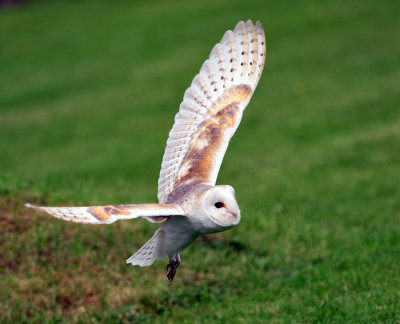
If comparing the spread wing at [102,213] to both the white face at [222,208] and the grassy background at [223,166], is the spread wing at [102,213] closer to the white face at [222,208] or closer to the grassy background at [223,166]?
the white face at [222,208]

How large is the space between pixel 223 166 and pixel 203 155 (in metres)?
6.44

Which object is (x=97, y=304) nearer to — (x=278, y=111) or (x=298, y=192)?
(x=298, y=192)

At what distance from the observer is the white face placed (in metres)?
3.89

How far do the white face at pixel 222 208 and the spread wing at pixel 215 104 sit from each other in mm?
808

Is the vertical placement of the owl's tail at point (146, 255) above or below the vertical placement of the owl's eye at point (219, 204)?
below

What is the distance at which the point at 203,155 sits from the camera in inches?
188

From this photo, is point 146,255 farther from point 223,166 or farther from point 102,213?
point 223,166

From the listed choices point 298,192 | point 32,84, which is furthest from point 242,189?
point 32,84

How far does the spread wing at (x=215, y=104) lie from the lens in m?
4.87

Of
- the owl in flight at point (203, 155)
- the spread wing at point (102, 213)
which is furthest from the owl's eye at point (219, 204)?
the spread wing at point (102, 213)

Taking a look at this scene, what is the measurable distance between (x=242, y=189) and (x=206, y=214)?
237 inches

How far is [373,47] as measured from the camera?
15797 mm

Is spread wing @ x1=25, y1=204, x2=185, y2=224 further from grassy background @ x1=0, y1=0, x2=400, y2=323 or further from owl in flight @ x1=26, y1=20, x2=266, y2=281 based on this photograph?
grassy background @ x1=0, y1=0, x2=400, y2=323

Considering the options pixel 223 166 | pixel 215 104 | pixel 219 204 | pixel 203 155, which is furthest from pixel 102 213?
pixel 223 166
